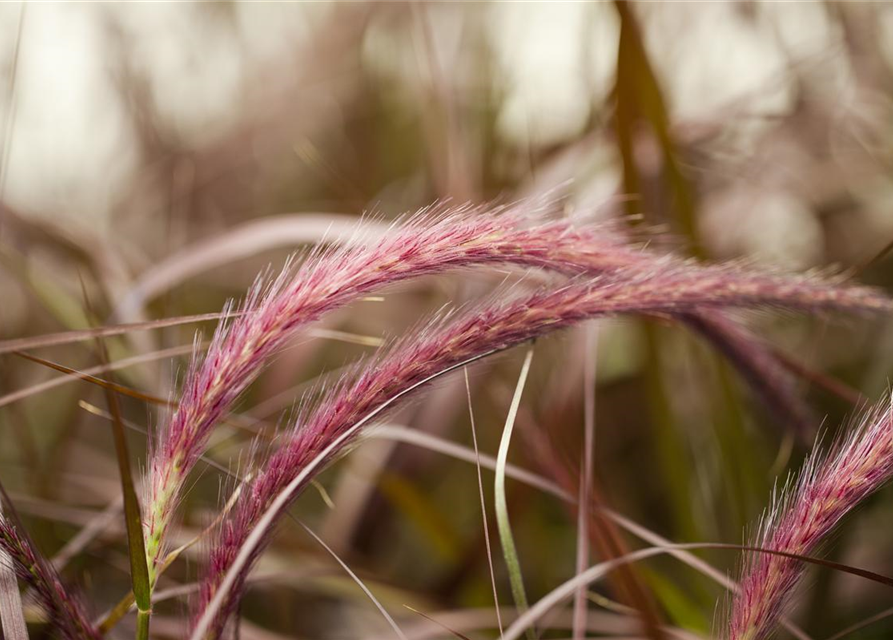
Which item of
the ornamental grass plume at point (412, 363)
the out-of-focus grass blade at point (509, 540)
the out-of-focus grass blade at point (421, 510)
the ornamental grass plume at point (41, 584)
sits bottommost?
the out-of-focus grass blade at point (421, 510)

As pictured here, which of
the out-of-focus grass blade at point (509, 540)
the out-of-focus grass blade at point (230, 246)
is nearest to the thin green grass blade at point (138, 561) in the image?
the out-of-focus grass blade at point (509, 540)

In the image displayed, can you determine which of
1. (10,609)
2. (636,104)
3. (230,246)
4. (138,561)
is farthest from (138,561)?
(636,104)

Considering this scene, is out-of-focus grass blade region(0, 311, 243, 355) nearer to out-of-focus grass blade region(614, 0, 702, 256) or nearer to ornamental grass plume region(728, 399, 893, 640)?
ornamental grass plume region(728, 399, 893, 640)

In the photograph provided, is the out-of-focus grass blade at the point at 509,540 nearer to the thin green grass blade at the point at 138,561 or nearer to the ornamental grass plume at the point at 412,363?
the ornamental grass plume at the point at 412,363

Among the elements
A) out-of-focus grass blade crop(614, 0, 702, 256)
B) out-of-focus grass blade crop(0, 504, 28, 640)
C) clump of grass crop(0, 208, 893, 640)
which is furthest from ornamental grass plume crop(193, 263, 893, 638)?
out-of-focus grass blade crop(614, 0, 702, 256)

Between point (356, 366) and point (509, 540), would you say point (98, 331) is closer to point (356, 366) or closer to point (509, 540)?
point (356, 366)

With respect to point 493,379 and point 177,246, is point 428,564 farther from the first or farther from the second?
point 177,246

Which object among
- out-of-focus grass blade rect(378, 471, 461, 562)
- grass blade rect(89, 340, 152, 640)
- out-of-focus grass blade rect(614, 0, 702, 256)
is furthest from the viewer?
out-of-focus grass blade rect(378, 471, 461, 562)

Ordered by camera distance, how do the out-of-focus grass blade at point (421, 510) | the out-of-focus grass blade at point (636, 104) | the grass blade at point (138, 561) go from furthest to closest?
the out-of-focus grass blade at point (421, 510) → the out-of-focus grass blade at point (636, 104) → the grass blade at point (138, 561)
